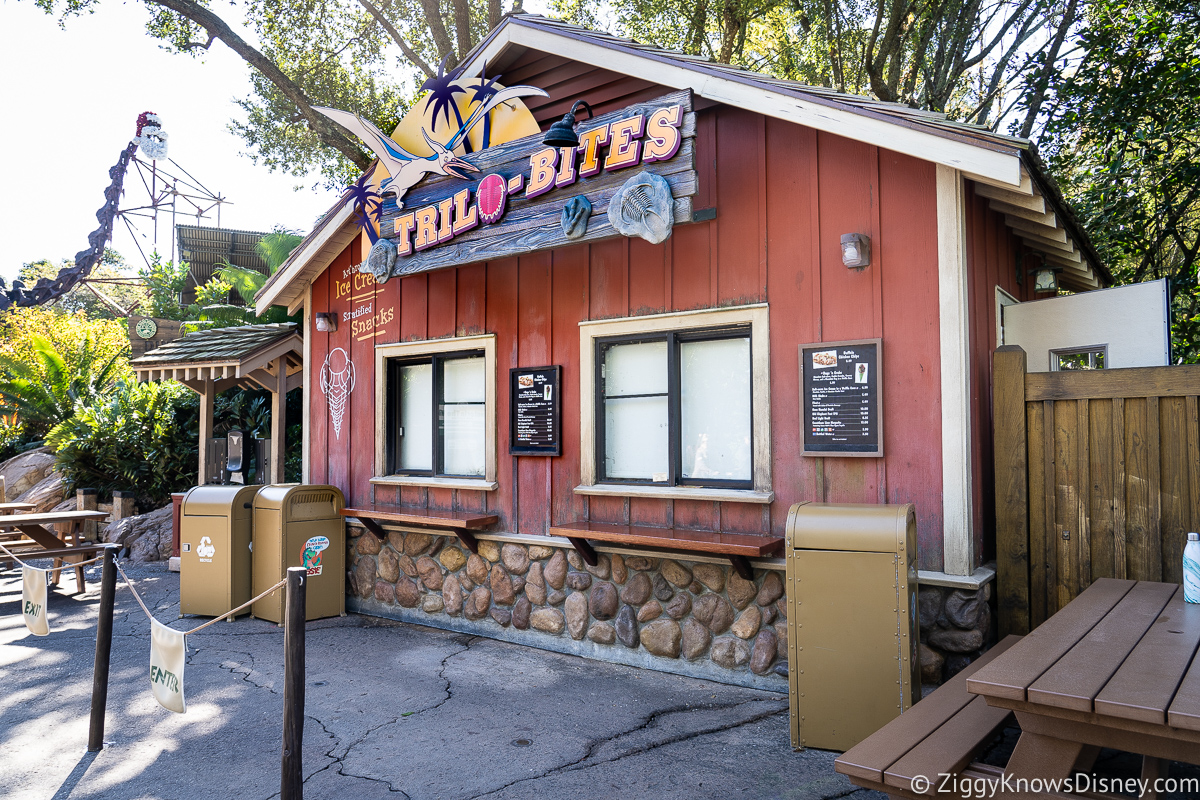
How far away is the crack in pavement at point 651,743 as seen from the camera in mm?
3818

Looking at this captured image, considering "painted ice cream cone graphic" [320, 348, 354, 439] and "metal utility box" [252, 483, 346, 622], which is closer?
"metal utility box" [252, 483, 346, 622]

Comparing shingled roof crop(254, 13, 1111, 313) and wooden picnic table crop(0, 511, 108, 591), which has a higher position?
shingled roof crop(254, 13, 1111, 313)

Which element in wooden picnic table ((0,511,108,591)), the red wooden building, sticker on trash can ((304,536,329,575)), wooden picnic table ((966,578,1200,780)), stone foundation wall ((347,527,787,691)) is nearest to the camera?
wooden picnic table ((966,578,1200,780))

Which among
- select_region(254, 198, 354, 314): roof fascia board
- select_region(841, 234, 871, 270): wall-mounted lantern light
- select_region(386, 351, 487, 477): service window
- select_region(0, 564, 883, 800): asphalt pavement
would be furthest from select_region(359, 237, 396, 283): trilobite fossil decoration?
select_region(841, 234, 871, 270): wall-mounted lantern light

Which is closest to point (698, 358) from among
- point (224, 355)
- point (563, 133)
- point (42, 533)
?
point (563, 133)

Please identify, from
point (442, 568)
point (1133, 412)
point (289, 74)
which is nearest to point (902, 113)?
point (1133, 412)

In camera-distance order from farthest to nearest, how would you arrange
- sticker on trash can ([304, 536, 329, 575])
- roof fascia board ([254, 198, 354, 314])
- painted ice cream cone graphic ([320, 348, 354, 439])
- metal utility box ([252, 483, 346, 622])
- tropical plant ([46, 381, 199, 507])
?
tropical plant ([46, 381, 199, 507]) → painted ice cream cone graphic ([320, 348, 354, 439]) → roof fascia board ([254, 198, 354, 314]) → sticker on trash can ([304, 536, 329, 575]) → metal utility box ([252, 483, 346, 622])

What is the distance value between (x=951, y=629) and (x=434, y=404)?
4.82 m

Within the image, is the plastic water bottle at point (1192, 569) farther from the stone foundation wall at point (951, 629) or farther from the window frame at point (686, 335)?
the window frame at point (686, 335)

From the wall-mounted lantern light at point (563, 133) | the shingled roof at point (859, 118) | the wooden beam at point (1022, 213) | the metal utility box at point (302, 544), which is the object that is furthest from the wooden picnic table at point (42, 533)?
the wooden beam at point (1022, 213)

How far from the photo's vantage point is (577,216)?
5402 millimetres

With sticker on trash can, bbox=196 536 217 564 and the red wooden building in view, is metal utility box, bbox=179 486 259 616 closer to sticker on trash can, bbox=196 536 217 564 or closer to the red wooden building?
sticker on trash can, bbox=196 536 217 564

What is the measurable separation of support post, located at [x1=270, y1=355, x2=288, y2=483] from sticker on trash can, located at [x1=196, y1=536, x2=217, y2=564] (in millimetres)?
1960

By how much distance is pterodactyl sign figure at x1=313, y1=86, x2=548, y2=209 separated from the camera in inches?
249
